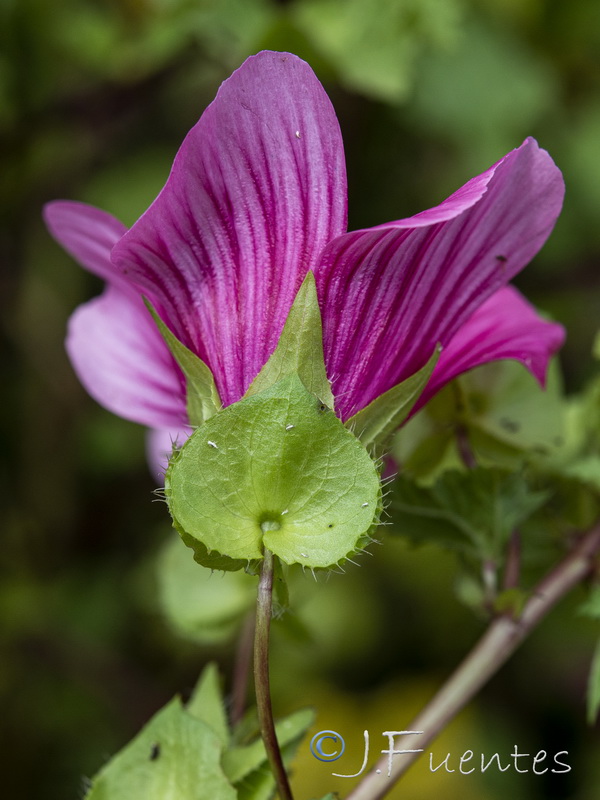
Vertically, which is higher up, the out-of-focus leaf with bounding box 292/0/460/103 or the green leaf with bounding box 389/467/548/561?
the out-of-focus leaf with bounding box 292/0/460/103

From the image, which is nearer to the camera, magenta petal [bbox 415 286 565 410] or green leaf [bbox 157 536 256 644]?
magenta petal [bbox 415 286 565 410]

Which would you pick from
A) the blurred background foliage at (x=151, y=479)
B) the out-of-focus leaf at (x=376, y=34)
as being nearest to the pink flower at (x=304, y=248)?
the out-of-focus leaf at (x=376, y=34)

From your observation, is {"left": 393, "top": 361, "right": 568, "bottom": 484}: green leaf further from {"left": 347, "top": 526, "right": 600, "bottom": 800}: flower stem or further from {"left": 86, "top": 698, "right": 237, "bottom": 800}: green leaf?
{"left": 86, "top": 698, "right": 237, "bottom": 800}: green leaf

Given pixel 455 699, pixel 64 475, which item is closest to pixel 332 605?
pixel 64 475

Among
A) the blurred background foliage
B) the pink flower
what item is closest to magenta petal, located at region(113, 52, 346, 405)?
the pink flower

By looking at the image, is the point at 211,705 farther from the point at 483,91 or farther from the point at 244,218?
the point at 483,91
